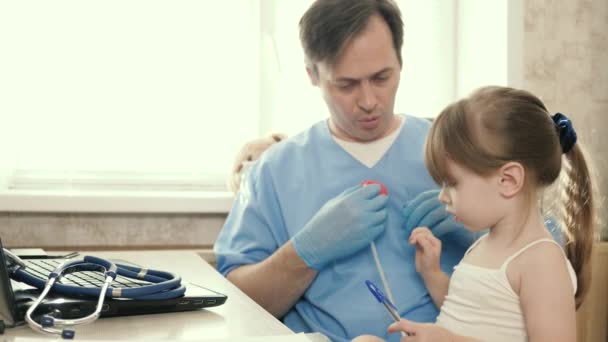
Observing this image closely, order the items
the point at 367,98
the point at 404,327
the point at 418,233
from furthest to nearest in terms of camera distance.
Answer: the point at 367,98
the point at 418,233
the point at 404,327

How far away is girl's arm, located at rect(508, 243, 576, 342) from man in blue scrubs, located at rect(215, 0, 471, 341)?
341 millimetres

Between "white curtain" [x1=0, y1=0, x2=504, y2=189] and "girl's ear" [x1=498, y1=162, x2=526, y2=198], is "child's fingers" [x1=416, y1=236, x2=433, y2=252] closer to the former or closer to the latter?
"girl's ear" [x1=498, y1=162, x2=526, y2=198]

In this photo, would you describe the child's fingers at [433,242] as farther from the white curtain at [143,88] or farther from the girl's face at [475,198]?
the white curtain at [143,88]

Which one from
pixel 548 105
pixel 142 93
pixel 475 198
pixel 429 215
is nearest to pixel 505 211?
pixel 475 198

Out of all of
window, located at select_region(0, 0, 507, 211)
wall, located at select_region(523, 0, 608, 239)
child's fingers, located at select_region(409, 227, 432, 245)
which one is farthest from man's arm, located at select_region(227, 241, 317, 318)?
wall, located at select_region(523, 0, 608, 239)

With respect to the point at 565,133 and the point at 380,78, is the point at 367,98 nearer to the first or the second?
the point at 380,78

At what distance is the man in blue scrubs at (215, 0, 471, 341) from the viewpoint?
1.43m

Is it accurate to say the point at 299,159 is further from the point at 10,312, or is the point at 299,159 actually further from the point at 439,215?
the point at 10,312

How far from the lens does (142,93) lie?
2291mm

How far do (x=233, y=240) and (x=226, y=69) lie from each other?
0.89 metres

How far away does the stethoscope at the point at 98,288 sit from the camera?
34.4 inches

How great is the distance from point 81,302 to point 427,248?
2.20 feet

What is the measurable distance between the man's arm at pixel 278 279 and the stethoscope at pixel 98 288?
408 millimetres

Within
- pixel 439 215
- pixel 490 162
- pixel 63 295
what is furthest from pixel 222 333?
pixel 439 215
